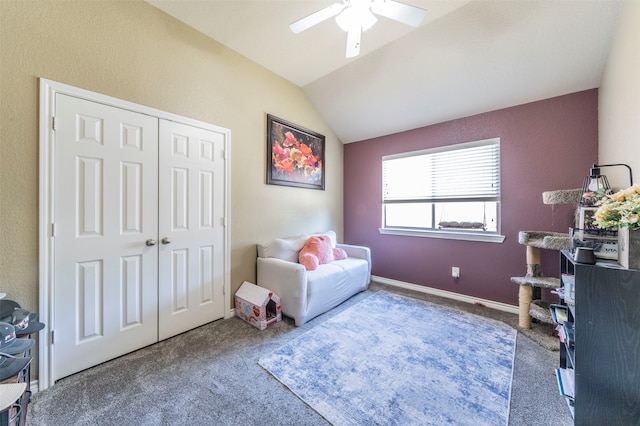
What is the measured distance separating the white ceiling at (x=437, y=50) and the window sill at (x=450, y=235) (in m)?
1.48

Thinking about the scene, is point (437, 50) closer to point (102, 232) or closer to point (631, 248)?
point (631, 248)

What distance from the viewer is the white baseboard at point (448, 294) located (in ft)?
8.99

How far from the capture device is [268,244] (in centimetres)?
282

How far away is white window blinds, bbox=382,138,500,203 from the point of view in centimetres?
288

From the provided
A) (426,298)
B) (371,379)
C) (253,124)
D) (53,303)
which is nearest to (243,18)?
(253,124)

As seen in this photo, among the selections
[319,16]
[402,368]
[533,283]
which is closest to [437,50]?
[319,16]

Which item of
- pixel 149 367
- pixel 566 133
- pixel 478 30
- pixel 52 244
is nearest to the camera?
pixel 52 244

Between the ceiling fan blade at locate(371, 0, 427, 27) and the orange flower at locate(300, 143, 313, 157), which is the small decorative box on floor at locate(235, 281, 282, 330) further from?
the ceiling fan blade at locate(371, 0, 427, 27)

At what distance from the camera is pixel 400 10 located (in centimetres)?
158

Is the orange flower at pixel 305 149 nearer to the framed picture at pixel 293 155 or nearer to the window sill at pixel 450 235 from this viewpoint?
the framed picture at pixel 293 155

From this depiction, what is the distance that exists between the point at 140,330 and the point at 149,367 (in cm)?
36

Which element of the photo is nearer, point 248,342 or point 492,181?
point 248,342

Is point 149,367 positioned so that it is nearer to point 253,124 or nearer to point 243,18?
point 253,124

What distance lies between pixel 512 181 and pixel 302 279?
8.47ft
